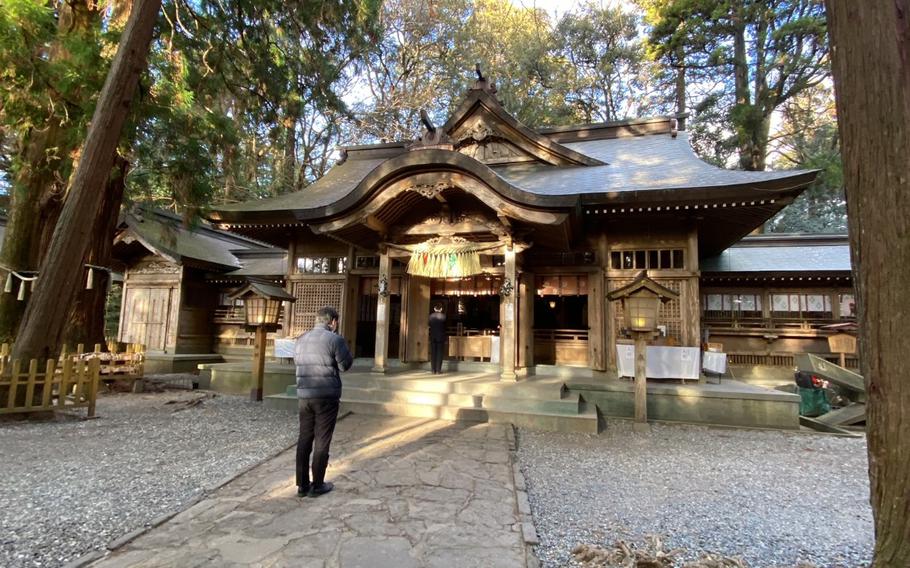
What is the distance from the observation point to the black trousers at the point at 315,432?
156 inches

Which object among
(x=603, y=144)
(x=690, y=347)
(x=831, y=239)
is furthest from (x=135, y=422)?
(x=831, y=239)

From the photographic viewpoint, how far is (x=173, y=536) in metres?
3.23

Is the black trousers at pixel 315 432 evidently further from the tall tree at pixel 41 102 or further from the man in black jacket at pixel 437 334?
the tall tree at pixel 41 102

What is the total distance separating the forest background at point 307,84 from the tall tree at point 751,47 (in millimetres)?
69

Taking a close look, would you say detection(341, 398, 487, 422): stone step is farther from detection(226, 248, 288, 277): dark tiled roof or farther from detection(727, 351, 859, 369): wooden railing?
detection(727, 351, 859, 369): wooden railing

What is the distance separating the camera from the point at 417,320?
10.4 metres

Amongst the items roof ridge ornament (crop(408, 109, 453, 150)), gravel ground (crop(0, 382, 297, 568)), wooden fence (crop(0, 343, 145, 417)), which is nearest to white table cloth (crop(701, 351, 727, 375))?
roof ridge ornament (crop(408, 109, 453, 150))

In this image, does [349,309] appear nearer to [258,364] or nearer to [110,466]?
[258,364]

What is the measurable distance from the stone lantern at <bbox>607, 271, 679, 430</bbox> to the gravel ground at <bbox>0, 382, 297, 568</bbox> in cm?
563

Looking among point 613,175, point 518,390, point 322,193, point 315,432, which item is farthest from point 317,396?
point 322,193

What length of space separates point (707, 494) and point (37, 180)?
11997 millimetres

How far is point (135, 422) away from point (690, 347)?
390 inches

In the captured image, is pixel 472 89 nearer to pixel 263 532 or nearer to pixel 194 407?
pixel 194 407

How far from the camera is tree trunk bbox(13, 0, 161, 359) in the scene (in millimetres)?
6684
